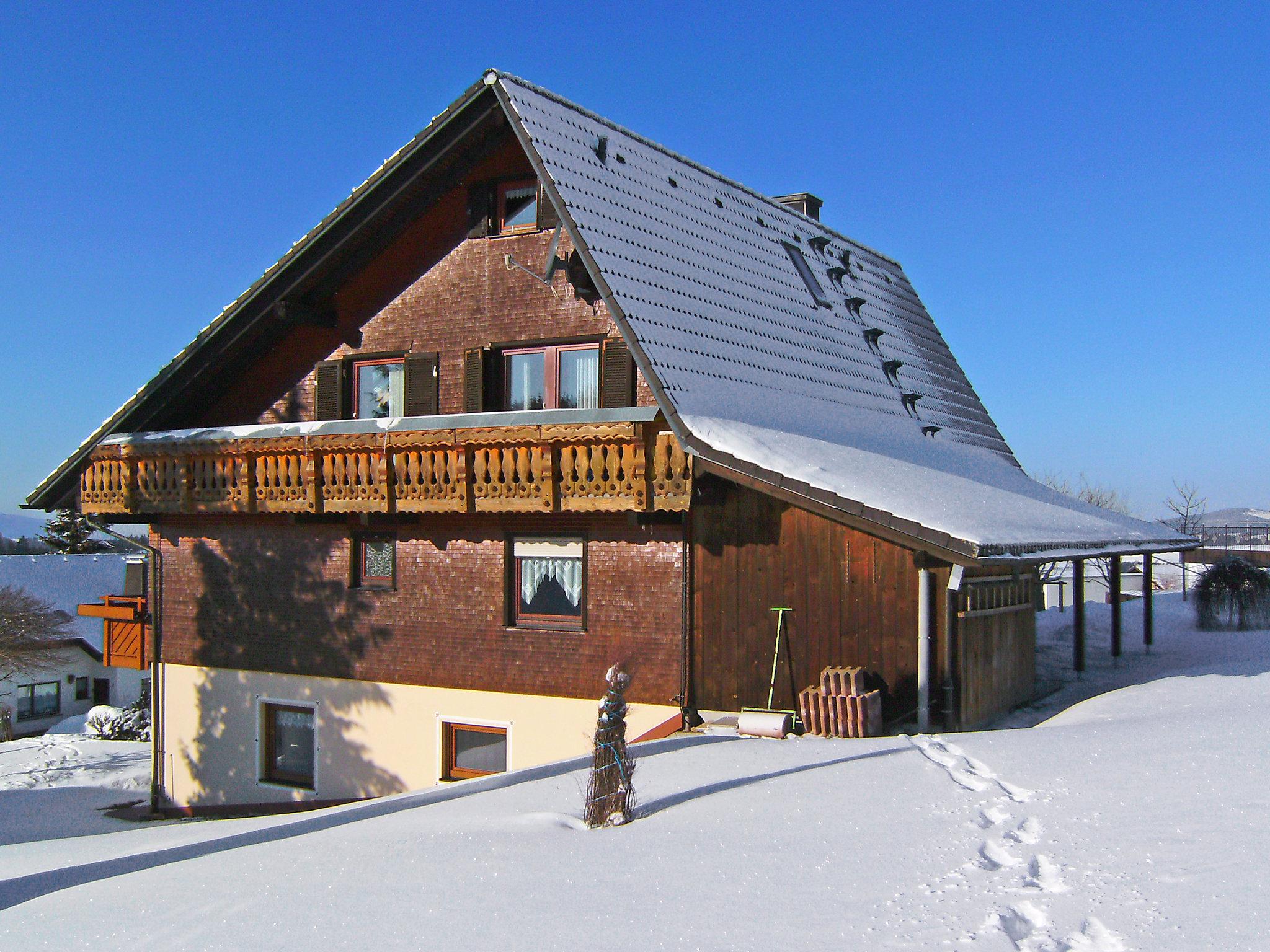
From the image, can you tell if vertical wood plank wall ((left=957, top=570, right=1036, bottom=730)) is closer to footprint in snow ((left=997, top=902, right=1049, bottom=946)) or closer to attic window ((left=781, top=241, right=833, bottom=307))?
attic window ((left=781, top=241, right=833, bottom=307))

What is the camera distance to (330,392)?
51.9 ft

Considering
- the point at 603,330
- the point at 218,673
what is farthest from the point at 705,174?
the point at 218,673

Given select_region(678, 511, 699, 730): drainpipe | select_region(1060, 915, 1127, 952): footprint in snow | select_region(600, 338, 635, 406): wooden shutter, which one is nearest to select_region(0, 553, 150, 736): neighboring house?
select_region(600, 338, 635, 406): wooden shutter

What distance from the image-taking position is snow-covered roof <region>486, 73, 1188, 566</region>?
11.4 metres

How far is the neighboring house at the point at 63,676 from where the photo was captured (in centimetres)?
4169

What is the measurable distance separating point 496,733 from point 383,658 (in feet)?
6.46

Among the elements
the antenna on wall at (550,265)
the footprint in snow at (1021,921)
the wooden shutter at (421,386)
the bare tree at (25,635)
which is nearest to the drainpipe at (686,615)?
the antenna on wall at (550,265)

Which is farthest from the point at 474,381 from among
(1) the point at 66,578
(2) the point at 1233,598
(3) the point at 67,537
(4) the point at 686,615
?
(3) the point at 67,537

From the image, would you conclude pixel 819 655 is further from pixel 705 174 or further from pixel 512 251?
pixel 705 174

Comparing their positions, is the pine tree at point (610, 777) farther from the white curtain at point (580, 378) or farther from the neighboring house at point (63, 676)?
the neighboring house at point (63, 676)

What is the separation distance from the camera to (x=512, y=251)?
14.7 m

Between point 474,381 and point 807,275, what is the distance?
6523 millimetres

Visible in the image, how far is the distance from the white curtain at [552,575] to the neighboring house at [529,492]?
5cm

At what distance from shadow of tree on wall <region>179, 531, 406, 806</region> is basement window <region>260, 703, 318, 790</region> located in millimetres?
153
